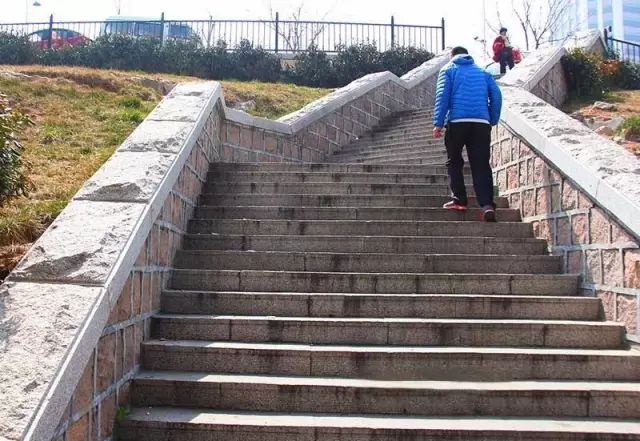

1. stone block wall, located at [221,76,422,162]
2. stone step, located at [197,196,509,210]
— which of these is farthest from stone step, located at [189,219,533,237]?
stone block wall, located at [221,76,422,162]

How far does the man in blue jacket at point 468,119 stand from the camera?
5336 mm

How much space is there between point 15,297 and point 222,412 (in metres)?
1.34

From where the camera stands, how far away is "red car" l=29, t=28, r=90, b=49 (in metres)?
18.6

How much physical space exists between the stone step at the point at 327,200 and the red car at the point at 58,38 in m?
15.3

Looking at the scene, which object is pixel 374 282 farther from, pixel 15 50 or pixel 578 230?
pixel 15 50

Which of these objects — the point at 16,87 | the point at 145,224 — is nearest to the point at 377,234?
the point at 145,224

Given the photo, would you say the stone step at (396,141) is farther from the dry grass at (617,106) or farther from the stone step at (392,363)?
the stone step at (392,363)

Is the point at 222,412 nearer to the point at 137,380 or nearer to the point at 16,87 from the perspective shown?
the point at 137,380

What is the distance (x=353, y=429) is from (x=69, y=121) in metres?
7.53

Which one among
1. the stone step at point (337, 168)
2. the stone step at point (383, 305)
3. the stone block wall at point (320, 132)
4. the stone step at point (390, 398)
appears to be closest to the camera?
the stone step at point (390, 398)

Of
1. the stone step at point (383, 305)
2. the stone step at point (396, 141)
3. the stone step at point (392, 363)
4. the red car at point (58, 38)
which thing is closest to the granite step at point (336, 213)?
the stone step at point (383, 305)

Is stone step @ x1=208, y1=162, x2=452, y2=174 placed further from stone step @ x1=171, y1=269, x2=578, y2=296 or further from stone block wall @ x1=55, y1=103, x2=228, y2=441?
stone step @ x1=171, y1=269, x2=578, y2=296

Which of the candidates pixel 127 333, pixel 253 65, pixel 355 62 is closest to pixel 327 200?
pixel 127 333

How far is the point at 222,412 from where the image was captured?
3330 mm
